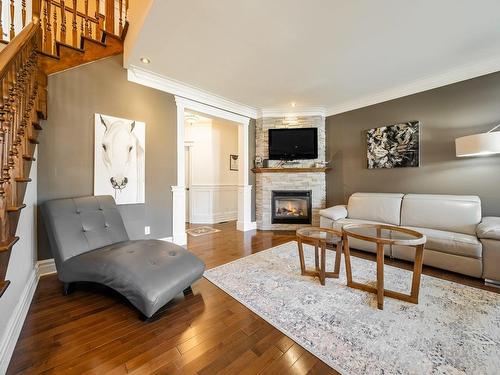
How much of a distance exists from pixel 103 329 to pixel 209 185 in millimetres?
4087

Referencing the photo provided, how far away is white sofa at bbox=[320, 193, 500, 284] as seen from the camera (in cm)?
214

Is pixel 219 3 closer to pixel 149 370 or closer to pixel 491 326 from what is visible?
pixel 149 370

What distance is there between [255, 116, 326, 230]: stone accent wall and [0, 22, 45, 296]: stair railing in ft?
11.6

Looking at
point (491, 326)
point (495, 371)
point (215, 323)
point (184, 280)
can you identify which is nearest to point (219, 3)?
point (184, 280)

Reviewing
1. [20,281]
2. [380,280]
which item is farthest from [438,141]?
[20,281]

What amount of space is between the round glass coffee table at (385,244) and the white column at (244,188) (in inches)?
102

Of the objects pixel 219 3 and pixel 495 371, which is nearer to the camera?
pixel 495 371

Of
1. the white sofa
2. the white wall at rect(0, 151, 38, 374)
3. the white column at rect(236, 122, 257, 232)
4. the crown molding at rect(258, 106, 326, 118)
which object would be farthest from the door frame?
the white sofa

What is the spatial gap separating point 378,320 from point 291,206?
9.91 feet

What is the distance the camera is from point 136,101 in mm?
2934

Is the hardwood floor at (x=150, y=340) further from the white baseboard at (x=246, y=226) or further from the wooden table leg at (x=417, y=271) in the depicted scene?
the white baseboard at (x=246, y=226)

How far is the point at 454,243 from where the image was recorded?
2301 millimetres

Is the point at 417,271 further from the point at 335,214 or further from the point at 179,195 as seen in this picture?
the point at 179,195

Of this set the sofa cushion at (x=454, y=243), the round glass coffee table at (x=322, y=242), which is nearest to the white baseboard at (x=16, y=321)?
the round glass coffee table at (x=322, y=242)
